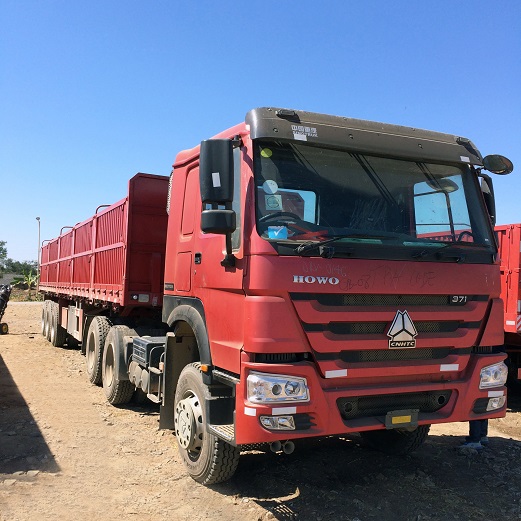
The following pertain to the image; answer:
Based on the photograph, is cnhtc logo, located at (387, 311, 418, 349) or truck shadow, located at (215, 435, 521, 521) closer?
cnhtc logo, located at (387, 311, 418, 349)

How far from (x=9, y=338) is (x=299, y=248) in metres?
14.4

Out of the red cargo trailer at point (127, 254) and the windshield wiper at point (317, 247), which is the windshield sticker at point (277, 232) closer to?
the windshield wiper at point (317, 247)

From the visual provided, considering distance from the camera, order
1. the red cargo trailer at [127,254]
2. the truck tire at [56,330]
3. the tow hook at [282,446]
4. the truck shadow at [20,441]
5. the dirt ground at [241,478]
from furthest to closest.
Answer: the truck tire at [56,330] < the red cargo trailer at [127,254] < the truck shadow at [20,441] < the dirt ground at [241,478] < the tow hook at [282,446]

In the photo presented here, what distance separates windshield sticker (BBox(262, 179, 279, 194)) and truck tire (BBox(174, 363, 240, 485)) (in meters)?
1.66

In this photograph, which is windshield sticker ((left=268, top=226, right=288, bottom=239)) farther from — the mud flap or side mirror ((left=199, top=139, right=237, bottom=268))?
the mud flap

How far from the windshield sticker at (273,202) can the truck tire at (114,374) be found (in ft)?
14.0

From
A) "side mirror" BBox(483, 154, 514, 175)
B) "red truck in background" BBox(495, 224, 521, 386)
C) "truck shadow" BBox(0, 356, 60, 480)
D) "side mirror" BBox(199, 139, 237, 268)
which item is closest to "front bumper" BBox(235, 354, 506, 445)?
"side mirror" BBox(199, 139, 237, 268)

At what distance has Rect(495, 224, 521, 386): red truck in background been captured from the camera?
762 centimetres

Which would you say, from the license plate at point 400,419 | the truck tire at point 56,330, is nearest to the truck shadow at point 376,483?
the license plate at point 400,419

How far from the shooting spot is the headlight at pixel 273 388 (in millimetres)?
3568

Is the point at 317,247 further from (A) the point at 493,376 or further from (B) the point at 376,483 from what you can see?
(B) the point at 376,483

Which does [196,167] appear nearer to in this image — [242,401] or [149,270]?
[242,401]

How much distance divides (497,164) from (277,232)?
2122mm

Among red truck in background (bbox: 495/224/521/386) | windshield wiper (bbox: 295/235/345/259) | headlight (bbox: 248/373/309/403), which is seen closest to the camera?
headlight (bbox: 248/373/309/403)
